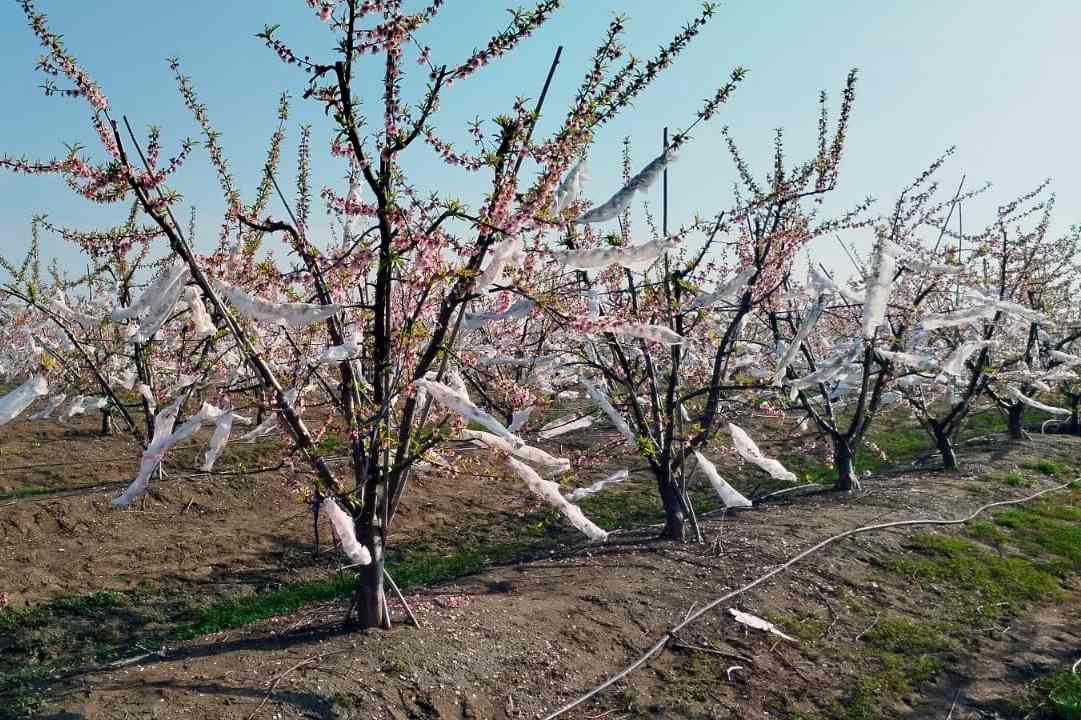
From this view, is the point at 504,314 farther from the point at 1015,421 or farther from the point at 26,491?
the point at 1015,421

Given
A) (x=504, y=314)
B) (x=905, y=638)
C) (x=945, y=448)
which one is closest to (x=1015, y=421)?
(x=945, y=448)

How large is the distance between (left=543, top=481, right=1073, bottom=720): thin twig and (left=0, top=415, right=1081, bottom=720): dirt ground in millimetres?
59

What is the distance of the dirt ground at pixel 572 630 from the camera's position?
401 cm

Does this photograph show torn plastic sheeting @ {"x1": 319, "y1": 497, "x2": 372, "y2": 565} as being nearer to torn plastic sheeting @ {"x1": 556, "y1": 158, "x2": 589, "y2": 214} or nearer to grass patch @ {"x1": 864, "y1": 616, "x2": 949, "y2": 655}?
torn plastic sheeting @ {"x1": 556, "y1": 158, "x2": 589, "y2": 214}

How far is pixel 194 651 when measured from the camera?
451cm

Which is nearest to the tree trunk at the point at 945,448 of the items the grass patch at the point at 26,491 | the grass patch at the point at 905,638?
the grass patch at the point at 905,638

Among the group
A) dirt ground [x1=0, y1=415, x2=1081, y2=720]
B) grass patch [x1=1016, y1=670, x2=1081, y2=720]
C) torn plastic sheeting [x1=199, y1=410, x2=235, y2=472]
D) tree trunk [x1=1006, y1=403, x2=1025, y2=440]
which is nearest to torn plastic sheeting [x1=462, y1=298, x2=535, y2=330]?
torn plastic sheeting [x1=199, y1=410, x2=235, y2=472]

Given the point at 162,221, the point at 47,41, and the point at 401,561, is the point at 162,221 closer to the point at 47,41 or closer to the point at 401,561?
the point at 47,41

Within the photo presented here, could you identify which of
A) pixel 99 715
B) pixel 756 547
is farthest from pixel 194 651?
pixel 756 547

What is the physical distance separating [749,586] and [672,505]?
1.32 metres

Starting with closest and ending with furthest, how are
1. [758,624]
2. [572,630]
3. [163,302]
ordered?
[163,302] → [572,630] → [758,624]

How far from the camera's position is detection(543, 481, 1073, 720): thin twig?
171 inches

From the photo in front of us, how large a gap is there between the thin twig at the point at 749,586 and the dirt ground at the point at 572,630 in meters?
0.06

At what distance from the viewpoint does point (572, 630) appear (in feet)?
16.3
